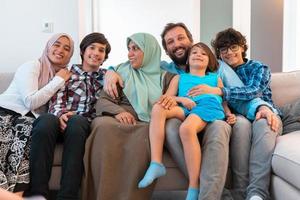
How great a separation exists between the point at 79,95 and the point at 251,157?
3.38 ft

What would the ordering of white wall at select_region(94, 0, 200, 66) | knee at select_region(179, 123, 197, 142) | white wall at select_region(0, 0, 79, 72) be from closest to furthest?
knee at select_region(179, 123, 197, 142)
white wall at select_region(0, 0, 79, 72)
white wall at select_region(94, 0, 200, 66)

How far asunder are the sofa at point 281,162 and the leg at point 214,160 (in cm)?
19

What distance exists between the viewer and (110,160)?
5.37 ft

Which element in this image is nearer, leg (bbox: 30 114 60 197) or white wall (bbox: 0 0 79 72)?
leg (bbox: 30 114 60 197)

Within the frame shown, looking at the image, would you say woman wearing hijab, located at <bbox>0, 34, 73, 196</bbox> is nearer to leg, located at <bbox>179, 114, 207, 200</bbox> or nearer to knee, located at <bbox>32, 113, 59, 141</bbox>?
knee, located at <bbox>32, 113, 59, 141</bbox>

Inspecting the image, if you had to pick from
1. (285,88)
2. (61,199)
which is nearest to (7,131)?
(61,199)

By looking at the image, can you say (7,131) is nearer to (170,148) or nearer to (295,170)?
(170,148)

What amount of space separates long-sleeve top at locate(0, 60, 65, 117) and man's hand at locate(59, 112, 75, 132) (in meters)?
0.18

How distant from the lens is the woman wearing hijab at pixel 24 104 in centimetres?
162

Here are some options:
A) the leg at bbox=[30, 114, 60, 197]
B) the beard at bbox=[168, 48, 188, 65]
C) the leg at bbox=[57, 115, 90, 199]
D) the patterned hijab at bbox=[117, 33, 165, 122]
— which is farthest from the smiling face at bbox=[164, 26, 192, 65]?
the leg at bbox=[30, 114, 60, 197]

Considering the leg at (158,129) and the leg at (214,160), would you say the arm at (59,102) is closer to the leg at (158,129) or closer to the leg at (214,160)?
the leg at (158,129)

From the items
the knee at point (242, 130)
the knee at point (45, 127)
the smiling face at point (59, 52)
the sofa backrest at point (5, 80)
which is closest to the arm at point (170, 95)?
the knee at point (242, 130)

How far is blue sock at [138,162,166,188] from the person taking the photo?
154 centimetres

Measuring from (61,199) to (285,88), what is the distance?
4.87 ft
